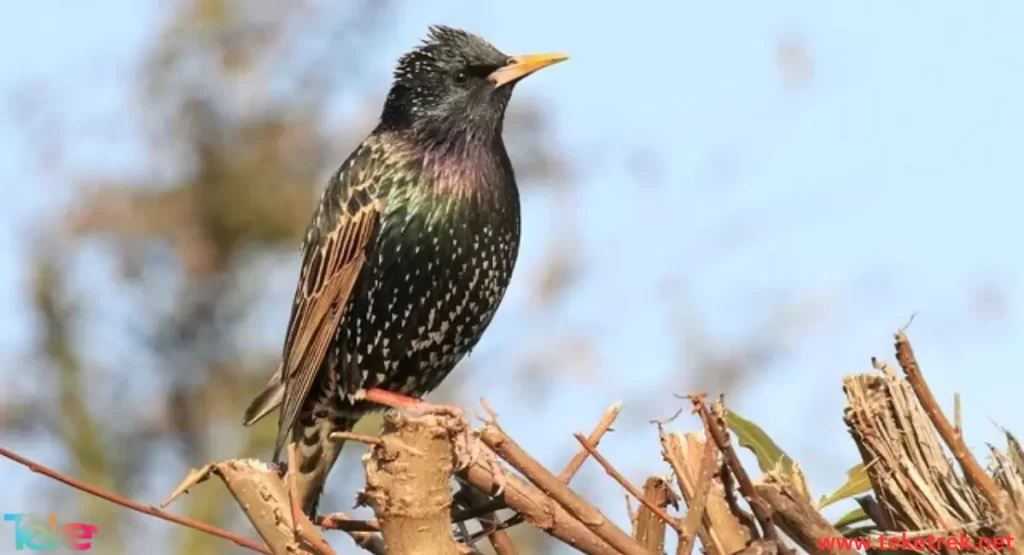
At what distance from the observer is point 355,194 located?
4035 mm

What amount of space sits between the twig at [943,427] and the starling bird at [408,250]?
193cm

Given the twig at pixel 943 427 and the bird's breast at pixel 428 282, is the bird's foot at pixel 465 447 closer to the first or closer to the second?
the twig at pixel 943 427

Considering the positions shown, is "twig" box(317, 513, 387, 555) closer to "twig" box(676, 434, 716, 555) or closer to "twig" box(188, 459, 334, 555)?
"twig" box(188, 459, 334, 555)

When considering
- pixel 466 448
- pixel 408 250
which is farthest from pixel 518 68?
pixel 466 448

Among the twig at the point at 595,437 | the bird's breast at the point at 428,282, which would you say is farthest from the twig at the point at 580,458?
the bird's breast at the point at 428,282

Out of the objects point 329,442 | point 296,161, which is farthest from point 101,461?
point 329,442

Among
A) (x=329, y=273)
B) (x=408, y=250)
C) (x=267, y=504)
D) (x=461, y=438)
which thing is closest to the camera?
(x=267, y=504)

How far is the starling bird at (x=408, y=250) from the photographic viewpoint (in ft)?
12.9

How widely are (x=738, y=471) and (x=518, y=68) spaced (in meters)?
2.20

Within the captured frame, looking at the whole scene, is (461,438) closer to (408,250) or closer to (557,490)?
(557,490)

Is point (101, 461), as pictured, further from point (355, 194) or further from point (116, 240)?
point (355, 194)

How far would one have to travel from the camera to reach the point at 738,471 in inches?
81.0

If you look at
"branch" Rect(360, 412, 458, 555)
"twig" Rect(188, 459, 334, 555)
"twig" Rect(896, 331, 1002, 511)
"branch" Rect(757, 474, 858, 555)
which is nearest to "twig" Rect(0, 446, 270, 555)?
"twig" Rect(188, 459, 334, 555)

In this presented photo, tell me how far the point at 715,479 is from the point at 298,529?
0.64 meters
